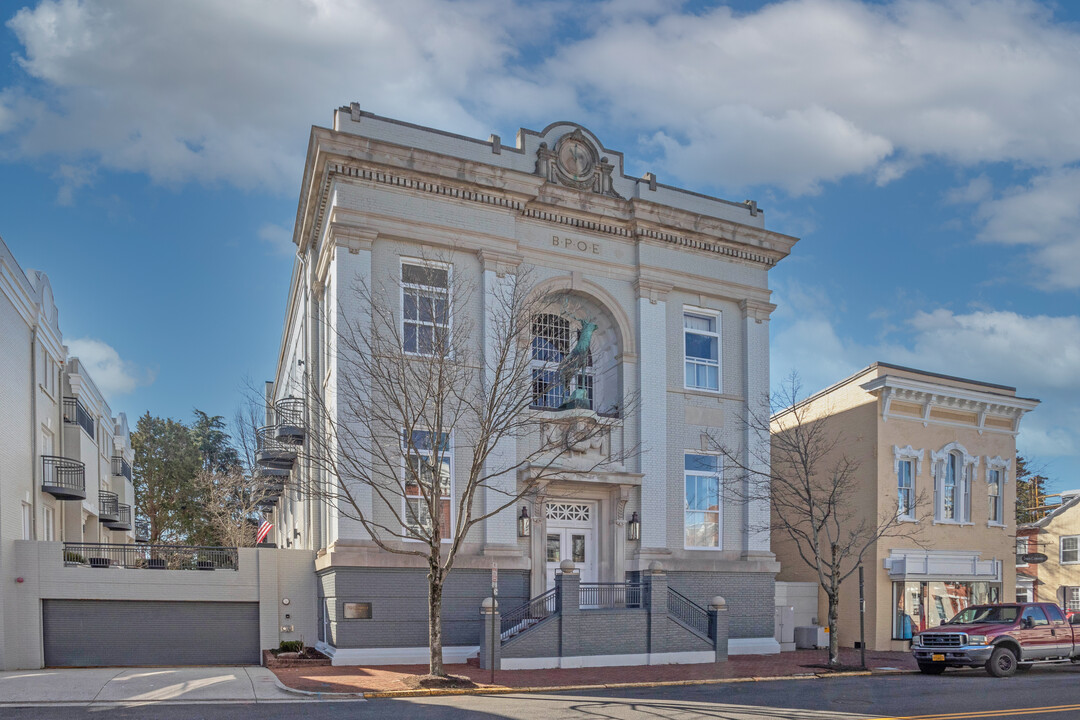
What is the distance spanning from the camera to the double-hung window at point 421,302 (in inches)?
823

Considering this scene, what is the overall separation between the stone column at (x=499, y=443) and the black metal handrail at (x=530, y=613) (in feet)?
4.77

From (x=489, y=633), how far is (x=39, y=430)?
1693 centimetres

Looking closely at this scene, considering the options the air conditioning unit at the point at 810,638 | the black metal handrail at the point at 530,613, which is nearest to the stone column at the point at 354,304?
the black metal handrail at the point at 530,613

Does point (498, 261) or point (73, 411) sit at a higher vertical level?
point (498, 261)

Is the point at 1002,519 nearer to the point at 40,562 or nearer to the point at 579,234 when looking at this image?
the point at 579,234

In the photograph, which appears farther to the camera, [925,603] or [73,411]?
[73,411]

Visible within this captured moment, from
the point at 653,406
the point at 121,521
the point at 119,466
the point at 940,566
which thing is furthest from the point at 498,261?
the point at 119,466

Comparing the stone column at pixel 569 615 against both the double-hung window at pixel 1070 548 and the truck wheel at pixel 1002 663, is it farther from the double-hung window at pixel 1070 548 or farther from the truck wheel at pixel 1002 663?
the double-hung window at pixel 1070 548

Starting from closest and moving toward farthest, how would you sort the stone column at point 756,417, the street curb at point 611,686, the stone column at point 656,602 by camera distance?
the street curb at point 611,686 < the stone column at point 656,602 < the stone column at point 756,417

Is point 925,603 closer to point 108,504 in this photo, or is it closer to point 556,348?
point 556,348

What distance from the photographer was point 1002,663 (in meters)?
20.8

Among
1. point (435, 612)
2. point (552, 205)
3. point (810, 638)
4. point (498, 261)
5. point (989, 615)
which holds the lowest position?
point (810, 638)

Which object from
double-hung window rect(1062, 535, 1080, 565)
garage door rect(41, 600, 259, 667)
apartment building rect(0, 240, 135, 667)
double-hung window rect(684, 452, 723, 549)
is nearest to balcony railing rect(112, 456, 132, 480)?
apartment building rect(0, 240, 135, 667)

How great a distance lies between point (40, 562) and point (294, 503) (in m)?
12.0
